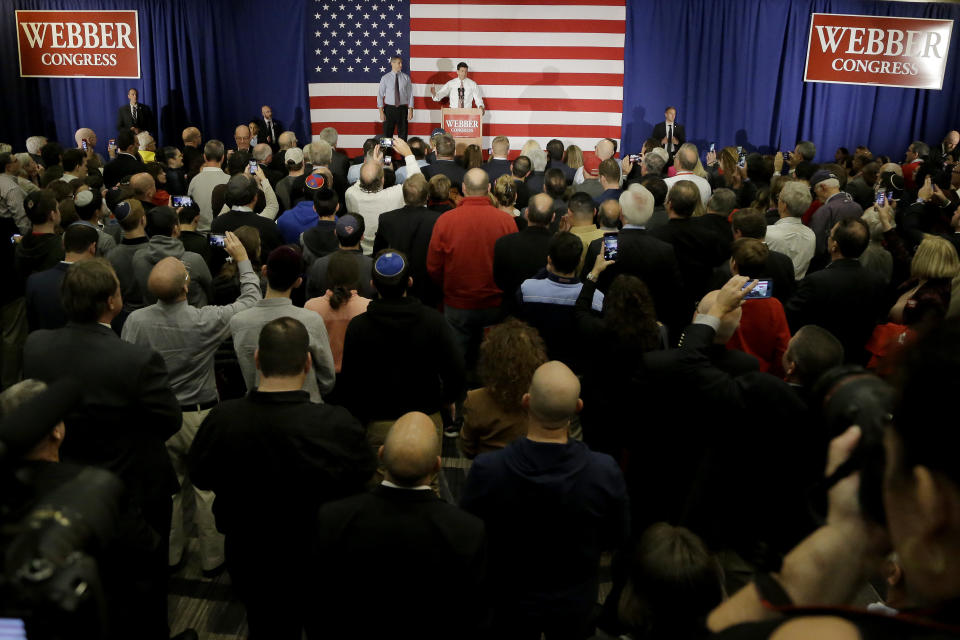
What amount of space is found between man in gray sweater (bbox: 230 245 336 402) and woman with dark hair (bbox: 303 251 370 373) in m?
0.31

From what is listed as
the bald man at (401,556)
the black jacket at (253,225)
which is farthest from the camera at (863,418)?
the black jacket at (253,225)

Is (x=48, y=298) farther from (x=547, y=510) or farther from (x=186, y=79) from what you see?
(x=186, y=79)

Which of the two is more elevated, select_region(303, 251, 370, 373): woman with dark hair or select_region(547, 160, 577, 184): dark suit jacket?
select_region(547, 160, 577, 184): dark suit jacket

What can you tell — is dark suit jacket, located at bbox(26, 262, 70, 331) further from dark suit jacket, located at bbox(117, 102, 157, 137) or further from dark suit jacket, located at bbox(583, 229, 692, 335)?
dark suit jacket, located at bbox(117, 102, 157, 137)

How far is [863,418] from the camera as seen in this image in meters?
1.18

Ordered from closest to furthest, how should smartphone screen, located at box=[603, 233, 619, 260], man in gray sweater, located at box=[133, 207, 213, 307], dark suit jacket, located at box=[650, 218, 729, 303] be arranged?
smartphone screen, located at box=[603, 233, 619, 260] → man in gray sweater, located at box=[133, 207, 213, 307] → dark suit jacket, located at box=[650, 218, 729, 303]

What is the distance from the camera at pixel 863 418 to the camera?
0.92 meters

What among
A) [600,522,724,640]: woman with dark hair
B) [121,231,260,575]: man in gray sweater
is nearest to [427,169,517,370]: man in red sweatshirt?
[121,231,260,575]: man in gray sweater

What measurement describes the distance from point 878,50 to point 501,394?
38.5ft

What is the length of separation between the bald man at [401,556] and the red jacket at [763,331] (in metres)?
2.10

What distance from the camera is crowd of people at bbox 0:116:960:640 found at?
106cm

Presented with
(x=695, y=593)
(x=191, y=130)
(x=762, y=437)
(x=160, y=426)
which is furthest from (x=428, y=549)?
(x=191, y=130)

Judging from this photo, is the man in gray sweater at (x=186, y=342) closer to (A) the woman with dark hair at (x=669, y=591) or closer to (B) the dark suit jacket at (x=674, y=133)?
(A) the woman with dark hair at (x=669, y=591)

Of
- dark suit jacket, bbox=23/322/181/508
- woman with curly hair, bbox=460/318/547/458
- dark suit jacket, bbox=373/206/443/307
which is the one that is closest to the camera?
dark suit jacket, bbox=23/322/181/508
